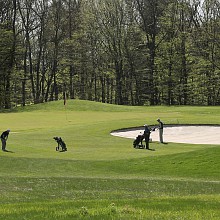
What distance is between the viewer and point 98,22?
87.9 m

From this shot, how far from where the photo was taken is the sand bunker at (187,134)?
38.0 meters

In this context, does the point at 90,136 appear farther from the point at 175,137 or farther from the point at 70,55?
the point at 70,55

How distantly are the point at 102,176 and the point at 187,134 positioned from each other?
2155cm

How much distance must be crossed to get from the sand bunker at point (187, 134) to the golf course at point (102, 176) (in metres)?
1.76

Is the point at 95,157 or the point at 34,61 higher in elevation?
Answer: the point at 34,61

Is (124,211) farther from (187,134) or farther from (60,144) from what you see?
(187,134)

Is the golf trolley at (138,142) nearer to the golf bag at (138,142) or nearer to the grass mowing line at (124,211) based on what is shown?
the golf bag at (138,142)

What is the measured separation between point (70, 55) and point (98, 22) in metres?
8.66

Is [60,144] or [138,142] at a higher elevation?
[60,144]

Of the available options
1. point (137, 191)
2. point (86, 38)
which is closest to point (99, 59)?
point (86, 38)

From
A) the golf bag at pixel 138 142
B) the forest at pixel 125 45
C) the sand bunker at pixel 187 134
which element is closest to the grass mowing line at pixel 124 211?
the golf bag at pixel 138 142

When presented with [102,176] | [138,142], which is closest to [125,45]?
[138,142]

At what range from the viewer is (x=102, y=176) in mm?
21750

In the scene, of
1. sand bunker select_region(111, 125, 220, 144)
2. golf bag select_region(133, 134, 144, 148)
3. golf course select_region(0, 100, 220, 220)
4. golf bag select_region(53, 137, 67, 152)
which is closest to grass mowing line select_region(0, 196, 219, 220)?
golf course select_region(0, 100, 220, 220)
